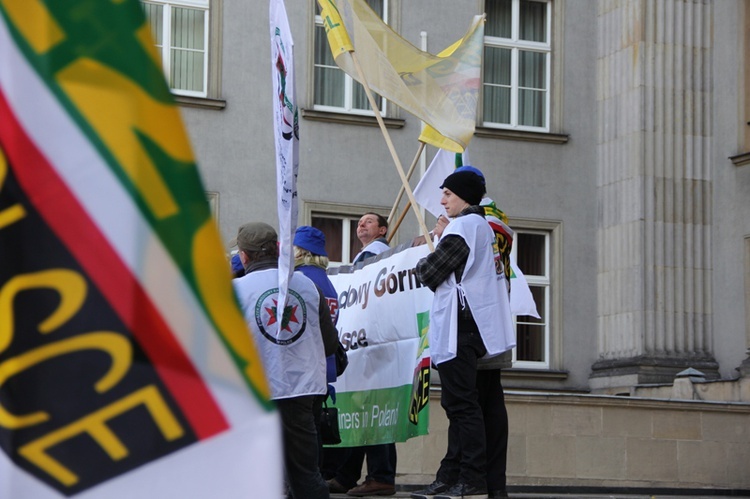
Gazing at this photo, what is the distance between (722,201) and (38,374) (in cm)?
2039

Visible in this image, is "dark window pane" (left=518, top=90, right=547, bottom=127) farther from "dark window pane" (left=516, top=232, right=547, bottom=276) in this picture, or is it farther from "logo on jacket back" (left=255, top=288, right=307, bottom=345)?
"logo on jacket back" (left=255, top=288, right=307, bottom=345)

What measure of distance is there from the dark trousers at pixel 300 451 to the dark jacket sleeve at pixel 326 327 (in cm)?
42

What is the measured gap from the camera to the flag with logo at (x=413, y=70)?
31.9 ft

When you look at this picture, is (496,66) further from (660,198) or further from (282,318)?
(282,318)

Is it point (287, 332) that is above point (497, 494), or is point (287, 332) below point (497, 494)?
above

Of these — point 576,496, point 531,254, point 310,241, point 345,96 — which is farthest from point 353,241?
point 310,241

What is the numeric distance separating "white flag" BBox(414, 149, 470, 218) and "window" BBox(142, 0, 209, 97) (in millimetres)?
9888

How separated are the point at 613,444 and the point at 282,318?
751 cm

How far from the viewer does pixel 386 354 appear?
31.2ft

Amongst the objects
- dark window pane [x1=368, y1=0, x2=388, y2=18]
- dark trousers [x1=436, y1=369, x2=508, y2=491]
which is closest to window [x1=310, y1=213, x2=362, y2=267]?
dark window pane [x1=368, y1=0, x2=388, y2=18]

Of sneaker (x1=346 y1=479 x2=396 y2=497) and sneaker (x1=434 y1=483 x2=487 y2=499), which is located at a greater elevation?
sneaker (x1=434 y1=483 x2=487 y2=499)

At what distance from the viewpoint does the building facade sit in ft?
65.7

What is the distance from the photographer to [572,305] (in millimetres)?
21766

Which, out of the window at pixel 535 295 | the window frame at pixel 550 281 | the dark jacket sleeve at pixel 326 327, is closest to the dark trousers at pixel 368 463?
the dark jacket sleeve at pixel 326 327
